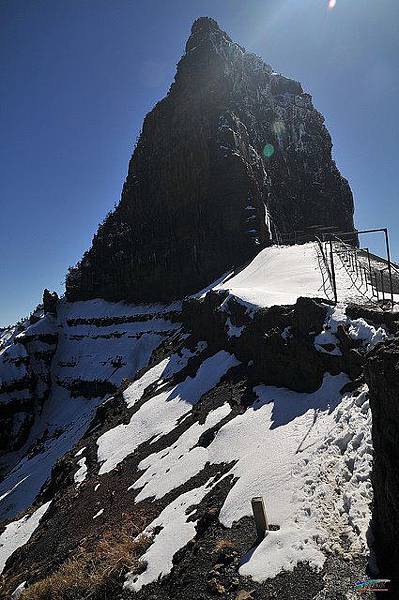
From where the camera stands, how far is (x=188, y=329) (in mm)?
33656

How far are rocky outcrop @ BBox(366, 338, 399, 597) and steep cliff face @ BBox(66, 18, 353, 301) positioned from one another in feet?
143

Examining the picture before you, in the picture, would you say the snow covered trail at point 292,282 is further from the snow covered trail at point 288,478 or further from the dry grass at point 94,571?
the dry grass at point 94,571

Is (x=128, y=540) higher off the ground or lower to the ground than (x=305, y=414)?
lower

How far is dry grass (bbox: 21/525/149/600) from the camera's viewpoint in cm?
922

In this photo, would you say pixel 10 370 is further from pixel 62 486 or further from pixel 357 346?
pixel 357 346

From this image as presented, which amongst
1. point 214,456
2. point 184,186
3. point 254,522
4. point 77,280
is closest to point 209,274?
point 184,186

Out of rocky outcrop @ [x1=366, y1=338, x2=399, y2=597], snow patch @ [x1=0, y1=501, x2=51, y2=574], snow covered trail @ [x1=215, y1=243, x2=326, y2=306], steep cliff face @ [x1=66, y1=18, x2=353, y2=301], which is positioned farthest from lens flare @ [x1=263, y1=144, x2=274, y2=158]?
rocky outcrop @ [x1=366, y1=338, x2=399, y2=597]

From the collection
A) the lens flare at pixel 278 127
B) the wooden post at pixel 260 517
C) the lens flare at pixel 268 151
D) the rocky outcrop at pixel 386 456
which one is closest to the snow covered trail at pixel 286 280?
the rocky outcrop at pixel 386 456

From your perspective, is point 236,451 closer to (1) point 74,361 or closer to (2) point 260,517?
(2) point 260,517

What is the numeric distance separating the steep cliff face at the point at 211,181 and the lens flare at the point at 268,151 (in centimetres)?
18

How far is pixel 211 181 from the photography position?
192 ft

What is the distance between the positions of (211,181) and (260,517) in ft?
180

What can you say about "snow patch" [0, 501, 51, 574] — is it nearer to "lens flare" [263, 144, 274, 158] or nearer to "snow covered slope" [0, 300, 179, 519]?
"snow covered slope" [0, 300, 179, 519]

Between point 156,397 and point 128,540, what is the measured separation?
12927 millimetres
